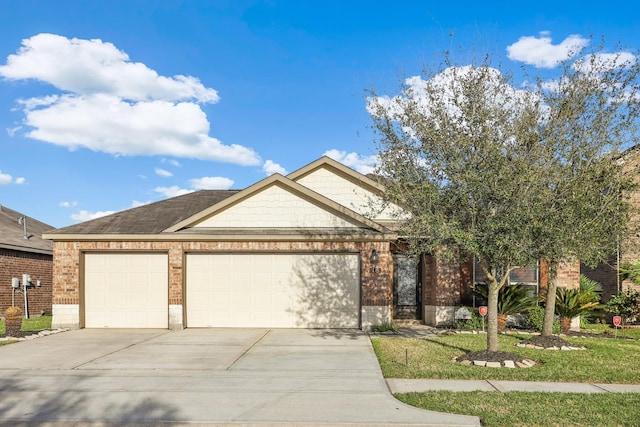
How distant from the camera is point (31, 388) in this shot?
8.16 m

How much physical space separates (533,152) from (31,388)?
1003cm

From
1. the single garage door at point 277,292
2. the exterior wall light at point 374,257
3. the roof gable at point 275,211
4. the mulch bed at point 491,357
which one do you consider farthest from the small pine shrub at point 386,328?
the mulch bed at point 491,357

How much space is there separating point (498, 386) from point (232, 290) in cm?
932

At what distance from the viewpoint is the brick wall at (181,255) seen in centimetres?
1537

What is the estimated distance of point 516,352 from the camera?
1147cm

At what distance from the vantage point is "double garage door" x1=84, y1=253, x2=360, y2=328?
15.6 m

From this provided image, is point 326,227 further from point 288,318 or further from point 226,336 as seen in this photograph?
point 226,336

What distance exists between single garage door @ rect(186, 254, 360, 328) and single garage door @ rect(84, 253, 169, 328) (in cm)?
100

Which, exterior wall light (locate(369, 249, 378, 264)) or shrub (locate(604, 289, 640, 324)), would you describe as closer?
exterior wall light (locate(369, 249, 378, 264))

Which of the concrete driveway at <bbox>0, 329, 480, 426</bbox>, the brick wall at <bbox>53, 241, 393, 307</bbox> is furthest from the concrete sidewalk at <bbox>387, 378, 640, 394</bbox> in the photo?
the brick wall at <bbox>53, 241, 393, 307</bbox>

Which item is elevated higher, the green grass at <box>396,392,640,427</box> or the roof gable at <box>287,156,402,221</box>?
the roof gable at <box>287,156,402,221</box>

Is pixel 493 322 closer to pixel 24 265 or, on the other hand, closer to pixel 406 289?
pixel 406 289

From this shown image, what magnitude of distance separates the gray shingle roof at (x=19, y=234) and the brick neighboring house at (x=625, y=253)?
21453 millimetres

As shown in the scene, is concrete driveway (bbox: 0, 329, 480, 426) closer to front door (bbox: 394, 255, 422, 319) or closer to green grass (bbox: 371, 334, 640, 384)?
green grass (bbox: 371, 334, 640, 384)
